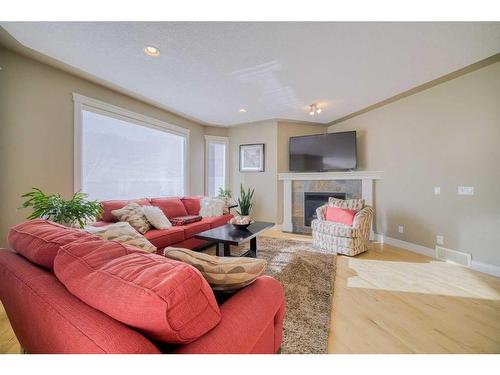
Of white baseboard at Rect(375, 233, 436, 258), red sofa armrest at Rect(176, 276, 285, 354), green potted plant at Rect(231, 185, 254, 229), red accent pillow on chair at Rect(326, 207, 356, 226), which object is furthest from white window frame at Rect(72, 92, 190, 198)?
white baseboard at Rect(375, 233, 436, 258)

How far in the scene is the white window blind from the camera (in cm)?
296

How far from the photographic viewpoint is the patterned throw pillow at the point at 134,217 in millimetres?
2605

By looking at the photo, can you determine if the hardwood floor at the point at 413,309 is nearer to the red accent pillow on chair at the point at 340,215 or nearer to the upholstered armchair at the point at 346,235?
the upholstered armchair at the point at 346,235

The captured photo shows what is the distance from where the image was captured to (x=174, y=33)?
6.25 ft

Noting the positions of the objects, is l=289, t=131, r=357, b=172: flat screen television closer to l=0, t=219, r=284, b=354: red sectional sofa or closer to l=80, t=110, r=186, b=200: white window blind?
l=80, t=110, r=186, b=200: white window blind

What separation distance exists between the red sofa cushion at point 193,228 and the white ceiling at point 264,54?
199cm

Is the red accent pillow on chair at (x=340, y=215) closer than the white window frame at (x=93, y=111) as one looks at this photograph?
No

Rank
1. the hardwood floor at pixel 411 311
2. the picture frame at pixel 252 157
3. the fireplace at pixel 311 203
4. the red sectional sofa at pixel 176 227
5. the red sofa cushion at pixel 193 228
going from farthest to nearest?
the picture frame at pixel 252 157
the fireplace at pixel 311 203
the red sofa cushion at pixel 193 228
the red sectional sofa at pixel 176 227
the hardwood floor at pixel 411 311

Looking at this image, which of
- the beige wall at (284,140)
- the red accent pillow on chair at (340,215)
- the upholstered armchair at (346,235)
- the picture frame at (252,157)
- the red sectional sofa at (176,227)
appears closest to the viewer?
the red sectional sofa at (176,227)

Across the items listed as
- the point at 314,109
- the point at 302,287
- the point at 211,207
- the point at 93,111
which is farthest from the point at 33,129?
the point at 314,109

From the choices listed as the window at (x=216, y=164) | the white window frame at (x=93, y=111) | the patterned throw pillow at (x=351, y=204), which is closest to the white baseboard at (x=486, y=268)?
the patterned throw pillow at (x=351, y=204)

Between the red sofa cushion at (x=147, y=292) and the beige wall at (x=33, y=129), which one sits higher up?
the beige wall at (x=33, y=129)

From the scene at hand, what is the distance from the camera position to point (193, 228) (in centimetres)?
301

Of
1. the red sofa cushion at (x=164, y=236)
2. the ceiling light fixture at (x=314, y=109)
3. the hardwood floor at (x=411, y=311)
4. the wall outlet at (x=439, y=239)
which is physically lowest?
the hardwood floor at (x=411, y=311)
